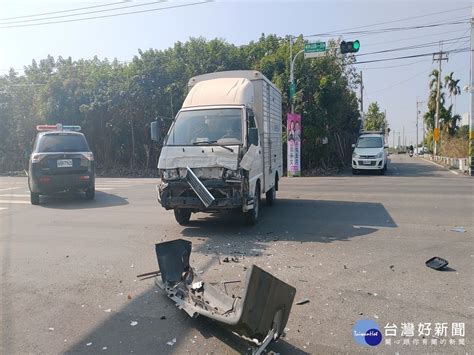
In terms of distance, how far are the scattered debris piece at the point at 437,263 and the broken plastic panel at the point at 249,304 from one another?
Result: 116 inches

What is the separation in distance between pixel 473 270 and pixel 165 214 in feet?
21.8

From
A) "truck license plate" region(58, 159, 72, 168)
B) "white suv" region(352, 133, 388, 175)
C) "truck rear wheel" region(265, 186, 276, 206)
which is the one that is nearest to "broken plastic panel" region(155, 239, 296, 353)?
"truck rear wheel" region(265, 186, 276, 206)

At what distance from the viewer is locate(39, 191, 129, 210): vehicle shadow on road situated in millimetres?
11672

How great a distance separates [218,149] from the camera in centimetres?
744

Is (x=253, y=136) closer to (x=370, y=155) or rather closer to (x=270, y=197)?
(x=270, y=197)

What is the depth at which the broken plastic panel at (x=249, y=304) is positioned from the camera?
3352mm

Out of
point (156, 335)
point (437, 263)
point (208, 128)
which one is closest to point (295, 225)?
point (208, 128)

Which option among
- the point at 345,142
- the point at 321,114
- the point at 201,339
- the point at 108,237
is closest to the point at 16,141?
the point at 321,114

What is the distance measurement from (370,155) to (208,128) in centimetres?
1468

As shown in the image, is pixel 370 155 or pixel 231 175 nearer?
pixel 231 175

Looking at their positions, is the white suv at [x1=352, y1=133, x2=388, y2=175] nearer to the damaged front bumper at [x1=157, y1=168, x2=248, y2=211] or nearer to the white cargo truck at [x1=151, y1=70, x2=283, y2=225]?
the white cargo truck at [x1=151, y1=70, x2=283, y2=225]

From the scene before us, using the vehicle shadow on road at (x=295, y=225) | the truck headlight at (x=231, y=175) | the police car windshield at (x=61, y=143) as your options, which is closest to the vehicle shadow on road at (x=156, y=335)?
the vehicle shadow on road at (x=295, y=225)

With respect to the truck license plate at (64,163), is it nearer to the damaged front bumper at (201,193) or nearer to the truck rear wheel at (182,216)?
the truck rear wheel at (182,216)

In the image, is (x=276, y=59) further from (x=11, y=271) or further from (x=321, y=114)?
(x=11, y=271)
